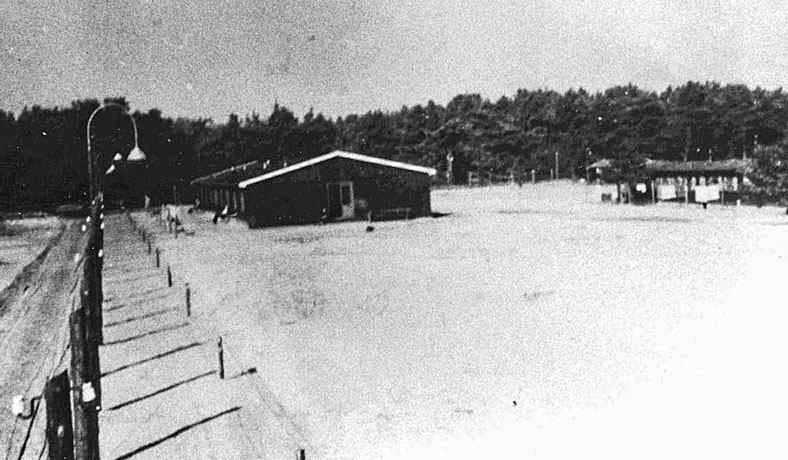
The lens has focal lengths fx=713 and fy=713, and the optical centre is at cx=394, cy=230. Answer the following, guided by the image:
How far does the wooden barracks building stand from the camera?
3488cm

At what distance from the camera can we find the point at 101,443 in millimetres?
8141

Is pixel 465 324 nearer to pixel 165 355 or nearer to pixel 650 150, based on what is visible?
pixel 165 355

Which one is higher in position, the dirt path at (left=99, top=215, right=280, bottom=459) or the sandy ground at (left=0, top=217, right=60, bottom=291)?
the sandy ground at (left=0, top=217, right=60, bottom=291)

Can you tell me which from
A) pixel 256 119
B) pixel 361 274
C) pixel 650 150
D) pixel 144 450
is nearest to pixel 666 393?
pixel 144 450

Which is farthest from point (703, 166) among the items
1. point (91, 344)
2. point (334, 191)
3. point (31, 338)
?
point (91, 344)

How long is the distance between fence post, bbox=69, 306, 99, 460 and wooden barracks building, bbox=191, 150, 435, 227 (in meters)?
26.9

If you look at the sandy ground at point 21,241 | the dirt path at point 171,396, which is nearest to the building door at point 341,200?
the sandy ground at point 21,241

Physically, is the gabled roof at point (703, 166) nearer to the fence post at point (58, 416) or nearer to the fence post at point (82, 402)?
the fence post at point (82, 402)

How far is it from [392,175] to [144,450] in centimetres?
3010

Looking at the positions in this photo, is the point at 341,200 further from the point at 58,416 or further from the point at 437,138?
the point at 437,138

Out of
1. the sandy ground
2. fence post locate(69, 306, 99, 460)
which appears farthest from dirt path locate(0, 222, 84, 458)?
fence post locate(69, 306, 99, 460)

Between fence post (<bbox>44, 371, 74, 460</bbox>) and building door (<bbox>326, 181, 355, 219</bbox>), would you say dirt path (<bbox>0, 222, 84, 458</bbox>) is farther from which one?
building door (<bbox>326, 181, 355, 219</bbox>)

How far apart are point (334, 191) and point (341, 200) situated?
587 mm

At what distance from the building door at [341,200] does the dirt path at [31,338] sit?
15699 mm
